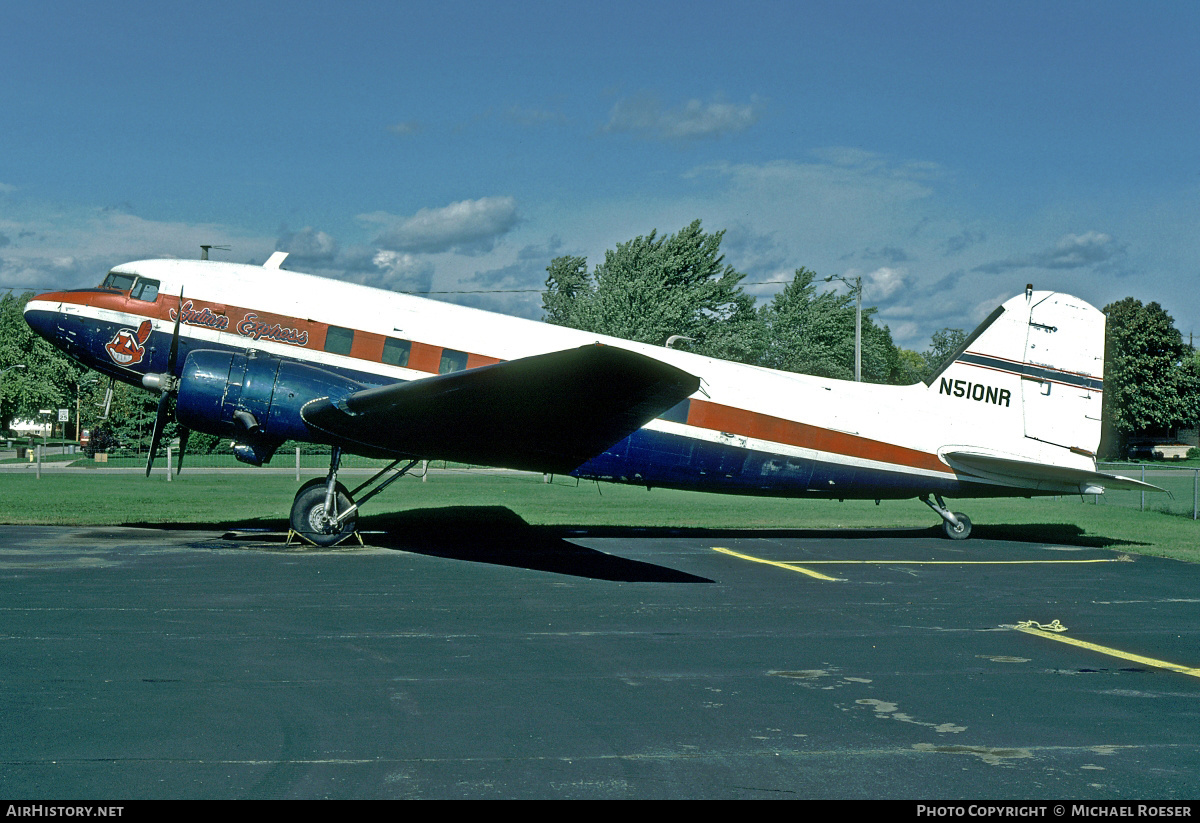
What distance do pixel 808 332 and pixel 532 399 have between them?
52.3m

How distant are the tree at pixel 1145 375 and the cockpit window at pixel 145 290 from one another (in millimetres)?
75385

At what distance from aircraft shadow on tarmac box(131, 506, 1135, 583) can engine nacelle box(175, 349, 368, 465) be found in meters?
2.27

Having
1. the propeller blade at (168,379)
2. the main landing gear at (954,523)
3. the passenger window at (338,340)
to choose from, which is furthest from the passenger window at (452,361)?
the main landing gear at (954,523)

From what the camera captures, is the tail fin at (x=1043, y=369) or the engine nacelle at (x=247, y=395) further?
the tail fin at (x=1043, y=369)

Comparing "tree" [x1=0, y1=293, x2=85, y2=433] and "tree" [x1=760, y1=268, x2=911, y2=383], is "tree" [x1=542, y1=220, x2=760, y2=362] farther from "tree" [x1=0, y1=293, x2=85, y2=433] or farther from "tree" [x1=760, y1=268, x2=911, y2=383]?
"tree" [x1=0, y1=293, x2=85, y2=433]

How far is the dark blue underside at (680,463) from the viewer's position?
50.1 ft

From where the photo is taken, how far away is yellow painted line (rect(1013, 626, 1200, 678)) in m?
8.05

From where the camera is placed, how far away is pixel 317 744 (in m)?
5.66

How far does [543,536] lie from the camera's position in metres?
17.8

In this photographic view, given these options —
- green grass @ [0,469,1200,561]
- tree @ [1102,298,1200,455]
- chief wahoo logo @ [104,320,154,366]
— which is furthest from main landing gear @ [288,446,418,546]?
tree @ [1102,298,1200,455]

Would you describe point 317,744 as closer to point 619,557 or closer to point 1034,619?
point 1034,619

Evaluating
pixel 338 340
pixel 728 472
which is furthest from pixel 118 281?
pixel 728 472

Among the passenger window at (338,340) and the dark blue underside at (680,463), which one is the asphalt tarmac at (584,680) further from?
the passenger window at (338,340)

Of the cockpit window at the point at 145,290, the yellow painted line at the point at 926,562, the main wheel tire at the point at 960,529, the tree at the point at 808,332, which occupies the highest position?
the tree at the point at 808,332
